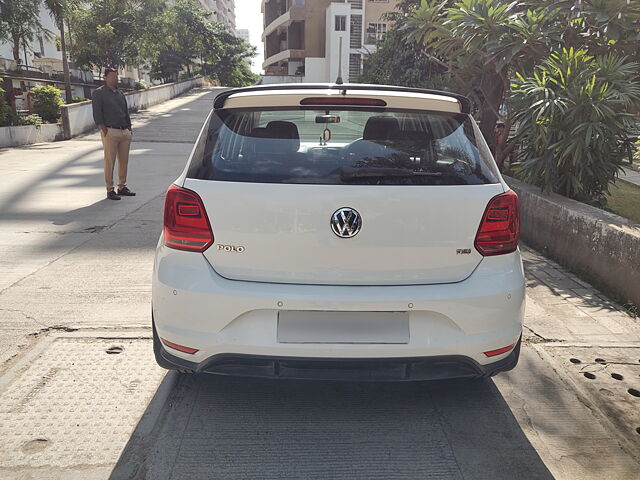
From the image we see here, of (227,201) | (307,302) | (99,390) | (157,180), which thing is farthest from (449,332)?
(157,180)

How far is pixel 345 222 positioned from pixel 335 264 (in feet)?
0.64

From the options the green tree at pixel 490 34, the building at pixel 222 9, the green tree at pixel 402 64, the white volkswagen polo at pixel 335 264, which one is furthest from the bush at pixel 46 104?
the building at pixel 222 9

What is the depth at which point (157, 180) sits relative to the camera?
1032 cm

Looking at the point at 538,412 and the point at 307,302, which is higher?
the point at 307,302

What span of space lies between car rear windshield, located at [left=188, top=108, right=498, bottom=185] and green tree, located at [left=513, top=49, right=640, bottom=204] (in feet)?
10.5

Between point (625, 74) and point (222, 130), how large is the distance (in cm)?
481

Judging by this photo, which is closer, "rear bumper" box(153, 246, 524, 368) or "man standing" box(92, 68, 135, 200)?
"rear bumper" box(153, 246, 524, 368)

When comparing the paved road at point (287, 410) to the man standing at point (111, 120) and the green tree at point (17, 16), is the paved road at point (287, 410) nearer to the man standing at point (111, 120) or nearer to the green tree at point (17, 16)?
the man standing at point (111, 120)

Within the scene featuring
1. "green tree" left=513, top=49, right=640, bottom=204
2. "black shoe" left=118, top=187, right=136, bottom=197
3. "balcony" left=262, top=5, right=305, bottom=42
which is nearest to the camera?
"green tree" left=513, top=49, right=640, bottom=204

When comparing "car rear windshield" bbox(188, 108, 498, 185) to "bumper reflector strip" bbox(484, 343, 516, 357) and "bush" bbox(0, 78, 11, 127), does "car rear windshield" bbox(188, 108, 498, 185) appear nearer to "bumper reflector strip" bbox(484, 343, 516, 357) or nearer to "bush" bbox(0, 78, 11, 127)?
"bumper reflector strip" bbox(484, 343, 516, 357)

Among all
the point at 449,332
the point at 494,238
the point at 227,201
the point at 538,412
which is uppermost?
the point at 227,201

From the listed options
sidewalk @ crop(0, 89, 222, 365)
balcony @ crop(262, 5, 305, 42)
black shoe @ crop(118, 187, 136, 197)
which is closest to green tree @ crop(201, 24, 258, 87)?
balcony @ crop(262, 5, 305, 42)

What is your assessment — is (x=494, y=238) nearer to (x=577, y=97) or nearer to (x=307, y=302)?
(x=307, y=302)

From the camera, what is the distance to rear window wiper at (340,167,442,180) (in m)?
2.52
